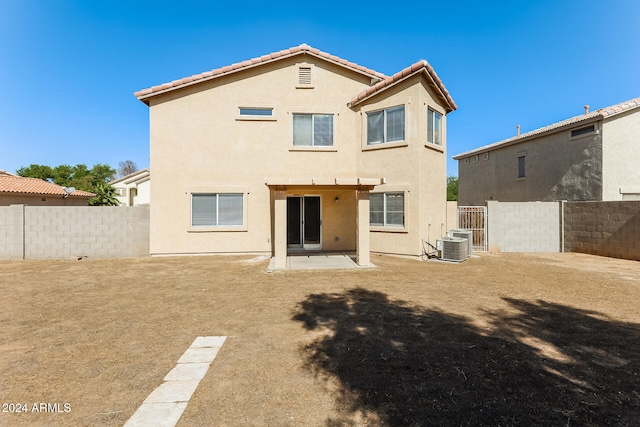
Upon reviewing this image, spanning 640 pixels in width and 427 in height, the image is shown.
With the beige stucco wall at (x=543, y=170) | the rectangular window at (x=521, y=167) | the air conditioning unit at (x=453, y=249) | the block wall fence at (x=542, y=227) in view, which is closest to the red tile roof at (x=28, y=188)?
the air conditioning unit at (x=453, y=249)

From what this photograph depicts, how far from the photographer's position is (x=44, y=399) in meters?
3.25

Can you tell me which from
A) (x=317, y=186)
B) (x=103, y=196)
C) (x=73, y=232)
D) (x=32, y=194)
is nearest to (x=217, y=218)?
(x=317, y=186)

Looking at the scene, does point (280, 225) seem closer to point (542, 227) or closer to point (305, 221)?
point (305, 221)

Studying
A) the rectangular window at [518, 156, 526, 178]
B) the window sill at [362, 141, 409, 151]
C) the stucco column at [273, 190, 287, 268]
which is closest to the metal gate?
the window sill at [362, 141, 409, 151]

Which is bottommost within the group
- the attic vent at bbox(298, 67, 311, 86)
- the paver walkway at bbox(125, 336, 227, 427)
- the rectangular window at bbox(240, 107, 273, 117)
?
the paver walkway at bbox(125, 336, 227, 427)

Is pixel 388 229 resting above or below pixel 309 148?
below

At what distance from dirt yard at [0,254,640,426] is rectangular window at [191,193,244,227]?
4668 mm

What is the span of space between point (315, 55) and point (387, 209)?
778 centimetres

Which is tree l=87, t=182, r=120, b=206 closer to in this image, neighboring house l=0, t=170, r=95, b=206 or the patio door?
neighboring house l=0, t=170, r=95, b=206

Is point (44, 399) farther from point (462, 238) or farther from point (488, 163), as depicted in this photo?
point (488, 163)

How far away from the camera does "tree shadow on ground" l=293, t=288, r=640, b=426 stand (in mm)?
2988

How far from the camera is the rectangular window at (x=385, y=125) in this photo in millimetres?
12422

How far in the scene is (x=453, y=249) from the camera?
11.7m

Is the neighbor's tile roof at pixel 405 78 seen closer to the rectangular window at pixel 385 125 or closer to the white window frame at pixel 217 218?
the rectangular window at pixel 385 125
